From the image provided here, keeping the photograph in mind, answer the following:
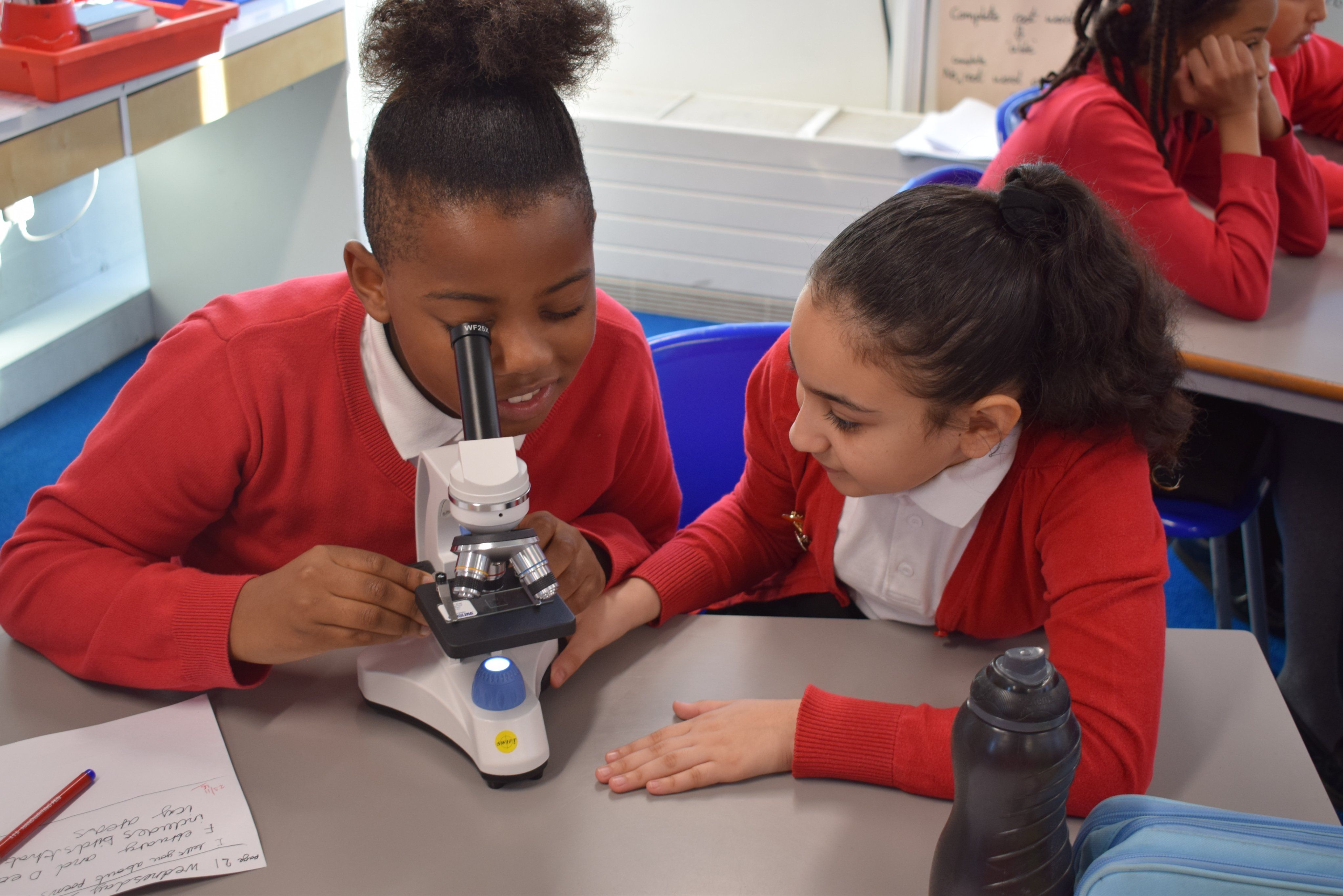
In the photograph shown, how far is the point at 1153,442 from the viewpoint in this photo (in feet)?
3.41

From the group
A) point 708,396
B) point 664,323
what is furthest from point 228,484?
point 664,323

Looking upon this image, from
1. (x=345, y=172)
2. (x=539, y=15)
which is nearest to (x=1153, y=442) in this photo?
(x=539, y=15)

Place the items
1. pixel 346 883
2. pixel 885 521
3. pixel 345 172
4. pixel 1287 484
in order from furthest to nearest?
pixel 345 172 < pixel 1287 484 < pixel 885 521 < pixel 346 883

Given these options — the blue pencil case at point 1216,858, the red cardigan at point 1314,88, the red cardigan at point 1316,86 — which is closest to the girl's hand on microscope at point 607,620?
the blue pencil case at point 1216,858

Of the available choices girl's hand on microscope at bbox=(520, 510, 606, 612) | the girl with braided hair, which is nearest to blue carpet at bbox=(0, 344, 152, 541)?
girl's hand on microscope at bbox=(520, 510, 606, 612)

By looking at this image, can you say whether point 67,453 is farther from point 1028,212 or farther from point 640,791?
point 1028,212

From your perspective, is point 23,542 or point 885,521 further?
point 885,521

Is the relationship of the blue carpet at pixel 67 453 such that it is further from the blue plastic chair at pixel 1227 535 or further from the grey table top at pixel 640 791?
the grey table top at pixel 640 791

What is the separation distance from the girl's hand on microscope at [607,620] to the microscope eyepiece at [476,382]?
0.27 metres

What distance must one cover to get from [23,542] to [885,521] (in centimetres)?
84

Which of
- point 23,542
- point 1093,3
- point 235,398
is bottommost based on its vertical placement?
point 23,542

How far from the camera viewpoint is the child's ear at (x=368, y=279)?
1.00 m

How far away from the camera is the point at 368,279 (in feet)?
3.33

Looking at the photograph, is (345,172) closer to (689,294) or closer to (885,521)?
(689,294)
